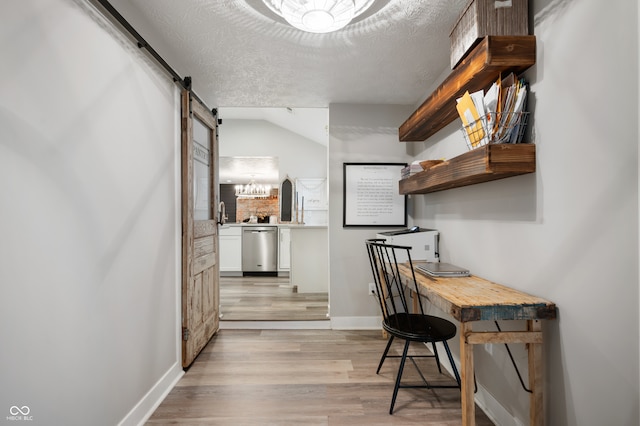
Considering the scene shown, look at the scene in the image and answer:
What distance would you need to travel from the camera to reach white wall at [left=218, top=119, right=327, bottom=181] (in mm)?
6891

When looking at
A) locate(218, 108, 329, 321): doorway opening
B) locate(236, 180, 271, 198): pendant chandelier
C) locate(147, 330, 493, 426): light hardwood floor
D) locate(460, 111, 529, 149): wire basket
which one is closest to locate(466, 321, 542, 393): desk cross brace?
locate(147, 330, 493, 426): light hardwood floor

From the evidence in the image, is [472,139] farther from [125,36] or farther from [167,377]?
[167,377]

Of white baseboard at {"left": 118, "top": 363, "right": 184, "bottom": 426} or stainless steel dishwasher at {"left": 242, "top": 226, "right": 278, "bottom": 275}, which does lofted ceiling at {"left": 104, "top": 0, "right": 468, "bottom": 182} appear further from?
stainless steel dishwasher at {"left": 242, "top": 226, "right": 278, "bottom": 275}

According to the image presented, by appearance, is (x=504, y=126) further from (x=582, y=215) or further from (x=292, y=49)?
(x=292, y=49)

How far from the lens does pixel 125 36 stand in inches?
69.7

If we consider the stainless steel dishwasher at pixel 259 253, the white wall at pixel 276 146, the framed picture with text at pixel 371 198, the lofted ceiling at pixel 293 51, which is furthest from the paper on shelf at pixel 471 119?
the white wall at pixel 276 146

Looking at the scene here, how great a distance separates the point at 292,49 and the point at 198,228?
1.59m

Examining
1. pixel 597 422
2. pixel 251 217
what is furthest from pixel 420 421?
pixel 251 217

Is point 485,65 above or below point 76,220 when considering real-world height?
above

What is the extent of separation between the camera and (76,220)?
1366mm

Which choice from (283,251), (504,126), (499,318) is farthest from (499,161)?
(283,251)

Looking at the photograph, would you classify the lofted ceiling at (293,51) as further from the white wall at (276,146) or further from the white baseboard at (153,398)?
the white wall at (276,146)

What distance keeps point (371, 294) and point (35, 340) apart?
2.81 metres

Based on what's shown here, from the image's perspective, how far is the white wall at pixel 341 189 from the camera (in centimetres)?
349
